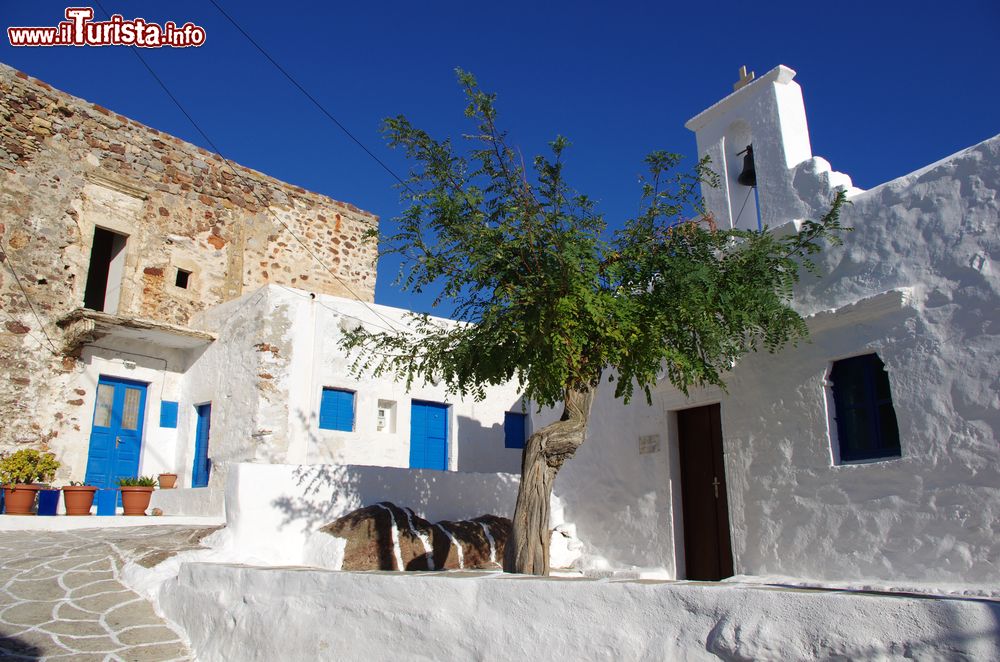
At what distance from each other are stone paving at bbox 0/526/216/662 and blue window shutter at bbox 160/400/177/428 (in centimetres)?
491

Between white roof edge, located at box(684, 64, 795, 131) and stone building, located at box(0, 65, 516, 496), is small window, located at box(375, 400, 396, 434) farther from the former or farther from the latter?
white roof edge, located at box(684, 64, 795, 131)

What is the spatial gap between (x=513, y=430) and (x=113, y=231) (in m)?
8.36

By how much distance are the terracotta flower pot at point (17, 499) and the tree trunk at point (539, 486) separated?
25.5 ft

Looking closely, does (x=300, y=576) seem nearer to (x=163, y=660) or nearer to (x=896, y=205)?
(x=163, y=660)

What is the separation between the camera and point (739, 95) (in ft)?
27.8

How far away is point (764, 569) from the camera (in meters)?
7.36

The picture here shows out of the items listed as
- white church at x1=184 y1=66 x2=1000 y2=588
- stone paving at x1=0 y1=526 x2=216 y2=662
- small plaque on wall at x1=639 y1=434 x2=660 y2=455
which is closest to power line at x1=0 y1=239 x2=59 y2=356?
stone paving at x1=0 y1=526 x2=216 y2=662

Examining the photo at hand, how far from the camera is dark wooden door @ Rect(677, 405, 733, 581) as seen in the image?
8078mm

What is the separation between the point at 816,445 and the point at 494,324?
3.17 metres

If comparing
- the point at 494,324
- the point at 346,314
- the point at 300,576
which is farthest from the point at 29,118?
the point at 300,576

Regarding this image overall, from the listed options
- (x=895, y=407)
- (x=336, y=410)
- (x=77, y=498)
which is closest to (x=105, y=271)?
(x=77, y=498)

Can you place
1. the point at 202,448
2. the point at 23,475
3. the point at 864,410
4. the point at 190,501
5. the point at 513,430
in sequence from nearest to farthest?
1. the point at 864,410
2. the point at 23,475
3. the point at 190,501
4. the point at 202,448
5. the point at 513,430

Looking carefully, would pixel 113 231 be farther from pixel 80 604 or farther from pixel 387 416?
pixel 80 604

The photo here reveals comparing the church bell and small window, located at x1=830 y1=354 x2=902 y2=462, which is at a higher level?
the church bell
